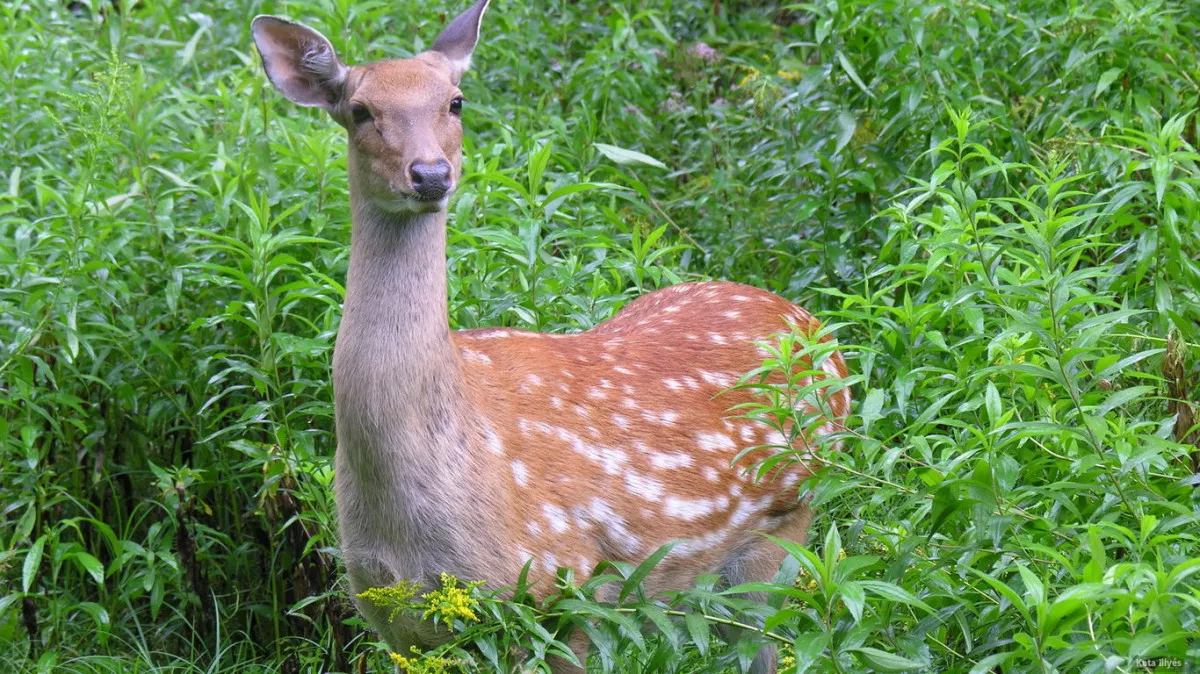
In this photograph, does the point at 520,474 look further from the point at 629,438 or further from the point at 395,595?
the point at 395,595

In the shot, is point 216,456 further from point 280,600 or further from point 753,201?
point 753,201

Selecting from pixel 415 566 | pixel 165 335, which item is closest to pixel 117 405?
pixel 165 335

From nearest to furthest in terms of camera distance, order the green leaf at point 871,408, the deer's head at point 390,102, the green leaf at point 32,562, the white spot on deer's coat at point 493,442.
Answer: the green leaf at point 871,408
the deer's head at point 390,102
the white spot on deer's coat at point 493,442
the green leaf at point 32,562

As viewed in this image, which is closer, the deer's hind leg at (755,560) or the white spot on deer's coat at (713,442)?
the white spot on deer's coat at (713,442)

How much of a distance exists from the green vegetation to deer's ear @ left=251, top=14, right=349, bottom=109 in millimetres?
590

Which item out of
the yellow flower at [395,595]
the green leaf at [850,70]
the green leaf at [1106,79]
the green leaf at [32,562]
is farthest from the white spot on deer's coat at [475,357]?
the green leaf at [1106,79]

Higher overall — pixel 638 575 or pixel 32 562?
pixel 638 575

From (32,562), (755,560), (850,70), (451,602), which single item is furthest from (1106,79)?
(32,562)

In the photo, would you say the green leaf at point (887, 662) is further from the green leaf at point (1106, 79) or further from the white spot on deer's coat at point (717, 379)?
the green leaf at point (1106, 79)

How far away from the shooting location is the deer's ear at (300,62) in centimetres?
418

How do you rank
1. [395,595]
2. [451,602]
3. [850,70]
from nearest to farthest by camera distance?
[451,602] < [395,595] < [850,70]

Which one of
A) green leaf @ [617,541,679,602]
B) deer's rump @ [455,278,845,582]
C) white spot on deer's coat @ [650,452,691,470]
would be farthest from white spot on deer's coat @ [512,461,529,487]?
green leaf @ [617,541,679,602]

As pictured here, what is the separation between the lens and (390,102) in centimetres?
395

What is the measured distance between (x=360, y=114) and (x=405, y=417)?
0.84 meters
